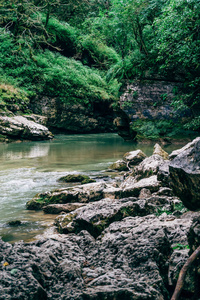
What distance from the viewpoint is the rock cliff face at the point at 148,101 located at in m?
16.9

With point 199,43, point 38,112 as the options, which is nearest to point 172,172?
point 199,43

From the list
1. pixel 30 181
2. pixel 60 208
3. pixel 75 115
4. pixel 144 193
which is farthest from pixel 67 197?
pixel 75 115

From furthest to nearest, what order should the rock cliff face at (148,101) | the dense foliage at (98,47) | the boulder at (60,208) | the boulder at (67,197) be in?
the rock cliff face at (148,101), the dense foliage at (98,47), the boulder at (67,197), the boulder at (60,208)

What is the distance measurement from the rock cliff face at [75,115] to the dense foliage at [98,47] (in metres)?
0.84

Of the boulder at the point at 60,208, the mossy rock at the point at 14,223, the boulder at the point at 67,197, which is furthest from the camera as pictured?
the boulder at the point at 67,197

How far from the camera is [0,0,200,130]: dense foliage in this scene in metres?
12.0

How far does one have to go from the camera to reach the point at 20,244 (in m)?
2.63

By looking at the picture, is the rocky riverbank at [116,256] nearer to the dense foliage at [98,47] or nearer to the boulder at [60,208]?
the boulder at [60,208]

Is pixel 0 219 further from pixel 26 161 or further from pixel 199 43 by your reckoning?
pixel 199 43

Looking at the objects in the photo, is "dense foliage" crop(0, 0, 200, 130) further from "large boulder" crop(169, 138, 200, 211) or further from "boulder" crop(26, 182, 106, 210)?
"large boulder" crop(169, 138, 200, 211)

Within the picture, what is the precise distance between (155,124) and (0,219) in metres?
13.7

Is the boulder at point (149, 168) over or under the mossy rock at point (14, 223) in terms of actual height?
over

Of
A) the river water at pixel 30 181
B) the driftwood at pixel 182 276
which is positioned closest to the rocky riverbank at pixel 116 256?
the driftwood at pixel 182 276

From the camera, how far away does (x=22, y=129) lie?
1788cm
